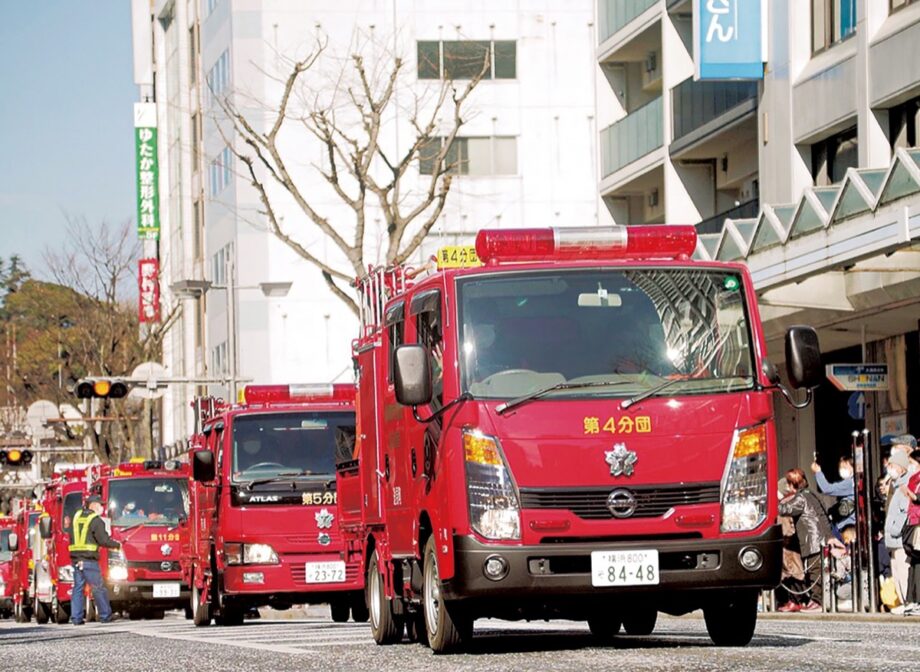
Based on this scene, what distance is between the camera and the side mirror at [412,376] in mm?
12312

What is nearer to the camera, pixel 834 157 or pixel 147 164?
pixel 834 157

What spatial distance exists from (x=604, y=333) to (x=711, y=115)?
2756cm

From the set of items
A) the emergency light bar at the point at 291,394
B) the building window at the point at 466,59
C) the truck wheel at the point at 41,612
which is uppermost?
the building window at the point at 466,59

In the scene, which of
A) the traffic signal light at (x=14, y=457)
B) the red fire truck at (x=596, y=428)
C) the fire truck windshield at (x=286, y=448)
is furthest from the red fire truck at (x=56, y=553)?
the red fire truck at (x=596, y=428)

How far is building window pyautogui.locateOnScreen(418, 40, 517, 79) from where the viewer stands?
60156 millimetres

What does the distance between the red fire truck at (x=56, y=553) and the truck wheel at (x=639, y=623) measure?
19063 mm

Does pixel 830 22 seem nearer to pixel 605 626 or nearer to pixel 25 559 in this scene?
pixel 605 626

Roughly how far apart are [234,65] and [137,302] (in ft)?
60.5

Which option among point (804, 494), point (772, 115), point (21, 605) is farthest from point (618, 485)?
point (21, 605)

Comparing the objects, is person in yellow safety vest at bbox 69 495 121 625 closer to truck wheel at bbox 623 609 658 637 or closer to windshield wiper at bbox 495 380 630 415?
truck wheel at bbox 623 609 658 637

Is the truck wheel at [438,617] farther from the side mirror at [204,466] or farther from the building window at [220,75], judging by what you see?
the building window at [220,75]

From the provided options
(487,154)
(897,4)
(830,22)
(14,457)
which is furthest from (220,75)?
(897,4)

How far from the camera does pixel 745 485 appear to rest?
1220 cm

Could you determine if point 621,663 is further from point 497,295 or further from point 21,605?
point 21,605
